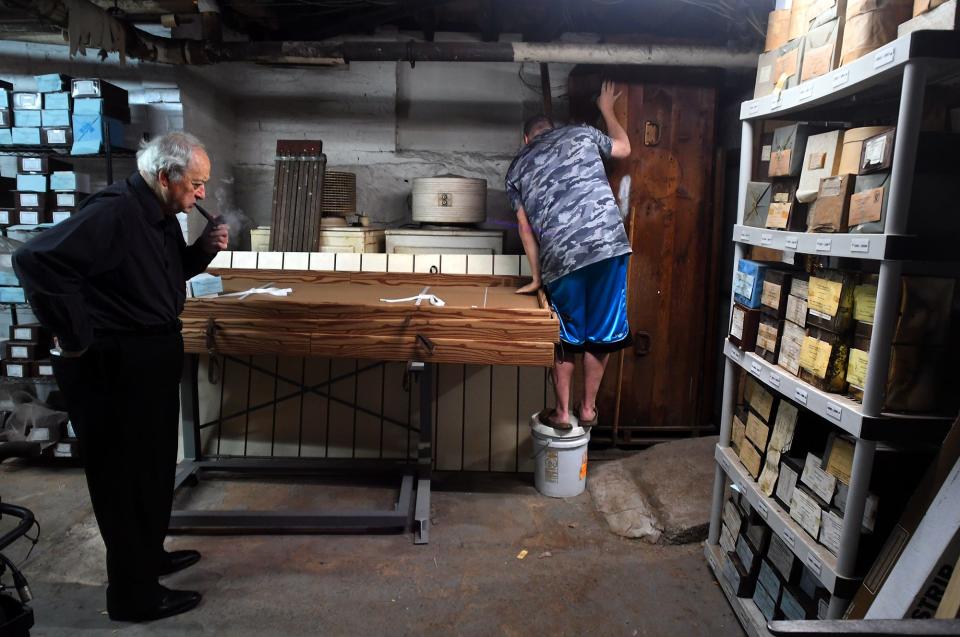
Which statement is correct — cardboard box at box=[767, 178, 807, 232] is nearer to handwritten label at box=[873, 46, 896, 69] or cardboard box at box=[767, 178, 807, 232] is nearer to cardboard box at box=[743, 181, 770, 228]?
cardboard box at box=[743, 181, 770, 228]

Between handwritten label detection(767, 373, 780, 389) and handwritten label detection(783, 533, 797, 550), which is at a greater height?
handwritten label detection(767, 373, 780, 389)

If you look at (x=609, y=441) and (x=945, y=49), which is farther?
(x=609, y=441)

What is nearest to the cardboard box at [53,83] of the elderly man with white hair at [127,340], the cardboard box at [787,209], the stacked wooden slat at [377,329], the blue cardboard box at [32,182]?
the blue cardboard box at [32,182]

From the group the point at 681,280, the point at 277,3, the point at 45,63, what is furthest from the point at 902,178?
the point at 45,63

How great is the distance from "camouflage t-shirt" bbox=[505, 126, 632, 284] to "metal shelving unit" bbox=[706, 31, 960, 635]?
100 cm

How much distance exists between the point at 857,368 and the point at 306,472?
2768mm

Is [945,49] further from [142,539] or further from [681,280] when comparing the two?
[142,539]

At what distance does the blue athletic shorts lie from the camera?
125 inches

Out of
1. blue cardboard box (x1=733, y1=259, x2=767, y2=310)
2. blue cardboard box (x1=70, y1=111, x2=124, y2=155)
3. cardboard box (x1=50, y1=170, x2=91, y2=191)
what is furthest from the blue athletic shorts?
cardboard box (x1=50, y1=170, x2=91, y2=191)

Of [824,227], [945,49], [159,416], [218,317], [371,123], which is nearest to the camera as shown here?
[945,49]

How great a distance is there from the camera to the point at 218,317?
2.83m

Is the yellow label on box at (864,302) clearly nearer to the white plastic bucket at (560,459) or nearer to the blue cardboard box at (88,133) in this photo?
the white plastic bucket at (560,459)

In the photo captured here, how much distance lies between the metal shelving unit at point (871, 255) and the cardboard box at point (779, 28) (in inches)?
10.3

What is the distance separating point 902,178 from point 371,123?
3315 millimetres
